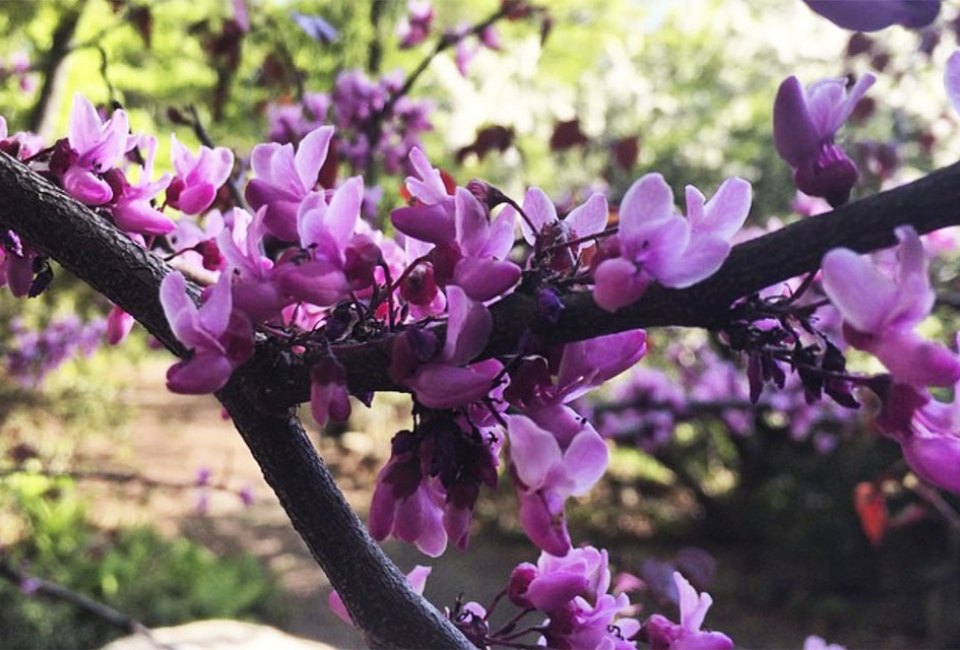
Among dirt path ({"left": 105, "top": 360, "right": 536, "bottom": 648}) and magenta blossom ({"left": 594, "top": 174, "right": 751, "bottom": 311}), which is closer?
magenta blossom ({"left": 594, "top": 174, "right": 751, "bottom": 311})

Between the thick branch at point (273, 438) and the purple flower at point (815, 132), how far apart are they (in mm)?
371

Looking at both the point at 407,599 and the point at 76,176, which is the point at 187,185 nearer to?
the point at 76,176

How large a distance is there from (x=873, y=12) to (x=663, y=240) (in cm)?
18

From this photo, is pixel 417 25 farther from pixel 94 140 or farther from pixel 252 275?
pixel 252 275

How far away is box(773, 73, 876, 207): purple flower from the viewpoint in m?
0.53

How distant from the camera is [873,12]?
49 cm

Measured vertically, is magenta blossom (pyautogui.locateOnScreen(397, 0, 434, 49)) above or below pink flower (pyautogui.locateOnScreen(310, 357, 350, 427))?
above

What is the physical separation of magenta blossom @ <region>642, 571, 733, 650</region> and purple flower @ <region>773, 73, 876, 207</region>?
312 mm

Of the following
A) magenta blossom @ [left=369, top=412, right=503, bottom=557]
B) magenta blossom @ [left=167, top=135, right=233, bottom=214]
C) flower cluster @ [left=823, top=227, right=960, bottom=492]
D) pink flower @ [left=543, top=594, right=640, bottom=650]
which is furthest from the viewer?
magenta blossom @ [left=167, top=135, right=233, bottom=214]

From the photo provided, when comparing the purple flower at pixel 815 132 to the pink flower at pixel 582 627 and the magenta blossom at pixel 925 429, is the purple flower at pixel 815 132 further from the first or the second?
the pink flower at pixel 582 627

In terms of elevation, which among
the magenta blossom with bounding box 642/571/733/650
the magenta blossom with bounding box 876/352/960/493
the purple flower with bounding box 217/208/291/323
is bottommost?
the magenta blossom with bounding box 642/571/733/650

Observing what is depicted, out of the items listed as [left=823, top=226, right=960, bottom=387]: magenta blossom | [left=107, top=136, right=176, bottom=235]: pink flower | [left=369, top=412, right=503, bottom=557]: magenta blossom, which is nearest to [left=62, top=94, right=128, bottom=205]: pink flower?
[left=107, top=136, right=176, bottom=235]: pink flower

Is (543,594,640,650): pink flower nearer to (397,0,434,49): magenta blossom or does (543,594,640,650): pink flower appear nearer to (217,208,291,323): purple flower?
(217,208,291,323): purple flower

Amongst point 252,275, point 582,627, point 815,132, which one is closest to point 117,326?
point 252,275
